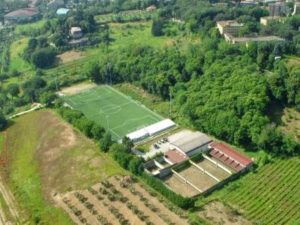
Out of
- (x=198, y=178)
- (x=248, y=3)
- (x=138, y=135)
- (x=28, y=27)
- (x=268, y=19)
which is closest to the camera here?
(x=198, y=178)

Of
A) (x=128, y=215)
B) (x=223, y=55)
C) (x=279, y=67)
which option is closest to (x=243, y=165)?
(x=128, y=215)

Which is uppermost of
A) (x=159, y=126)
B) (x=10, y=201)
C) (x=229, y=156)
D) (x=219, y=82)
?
(x=219, y=82)

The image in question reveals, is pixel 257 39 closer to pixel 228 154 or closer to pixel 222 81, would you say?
pixel 222 81

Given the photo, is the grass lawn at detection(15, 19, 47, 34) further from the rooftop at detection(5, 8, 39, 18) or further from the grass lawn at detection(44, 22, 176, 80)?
the grass lawn at detection(44, 22, 176, 80)

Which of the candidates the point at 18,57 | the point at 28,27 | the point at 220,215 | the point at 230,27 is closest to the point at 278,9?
the point at 230,27

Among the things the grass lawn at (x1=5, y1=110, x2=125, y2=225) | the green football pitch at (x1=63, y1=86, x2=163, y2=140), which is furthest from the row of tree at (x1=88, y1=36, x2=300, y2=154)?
the grass lawn at (x1=5, y1=110, x2=125, y2=225)

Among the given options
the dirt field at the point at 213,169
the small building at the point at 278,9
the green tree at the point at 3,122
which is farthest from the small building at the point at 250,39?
the green tree at the point at 3,122
